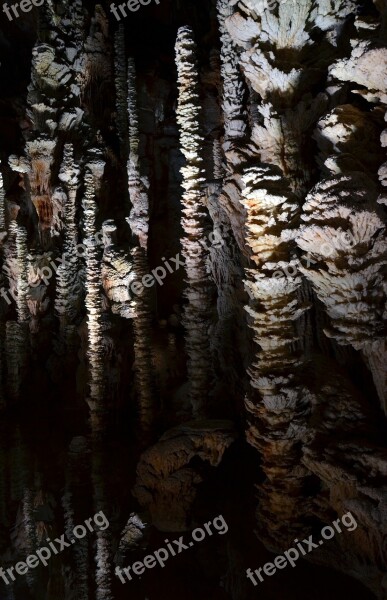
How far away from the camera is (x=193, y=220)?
545cm

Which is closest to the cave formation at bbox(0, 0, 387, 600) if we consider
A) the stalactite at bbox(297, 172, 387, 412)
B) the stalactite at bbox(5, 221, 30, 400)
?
the stalactite at bbox(297, 172, 387, 412)

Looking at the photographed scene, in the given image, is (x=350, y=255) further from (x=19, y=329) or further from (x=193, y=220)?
(x=19, y=329)

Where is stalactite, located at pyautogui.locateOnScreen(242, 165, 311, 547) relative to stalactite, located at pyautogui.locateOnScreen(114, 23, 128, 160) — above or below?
below

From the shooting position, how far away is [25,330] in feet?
38.8

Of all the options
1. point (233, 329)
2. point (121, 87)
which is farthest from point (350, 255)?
point (121, 87)

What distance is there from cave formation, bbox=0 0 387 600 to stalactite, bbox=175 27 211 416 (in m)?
0.03

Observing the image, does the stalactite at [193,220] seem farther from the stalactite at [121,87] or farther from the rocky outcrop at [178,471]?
the stalactite at [121,87]

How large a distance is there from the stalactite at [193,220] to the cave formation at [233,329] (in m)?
0.03

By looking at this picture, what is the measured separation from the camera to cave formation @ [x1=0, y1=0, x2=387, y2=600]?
3.02 metres

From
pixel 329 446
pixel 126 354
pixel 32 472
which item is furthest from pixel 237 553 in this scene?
pixel 126 354

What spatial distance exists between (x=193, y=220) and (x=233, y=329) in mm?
2297

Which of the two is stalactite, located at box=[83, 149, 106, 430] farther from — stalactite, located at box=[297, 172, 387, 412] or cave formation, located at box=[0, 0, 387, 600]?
stalactite, located at box=[297, 172, 387, 412]

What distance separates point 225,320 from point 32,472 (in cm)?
468

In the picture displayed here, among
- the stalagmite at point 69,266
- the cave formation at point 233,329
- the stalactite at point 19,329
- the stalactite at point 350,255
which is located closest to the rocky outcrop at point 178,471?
the cave formation at point 233,329
